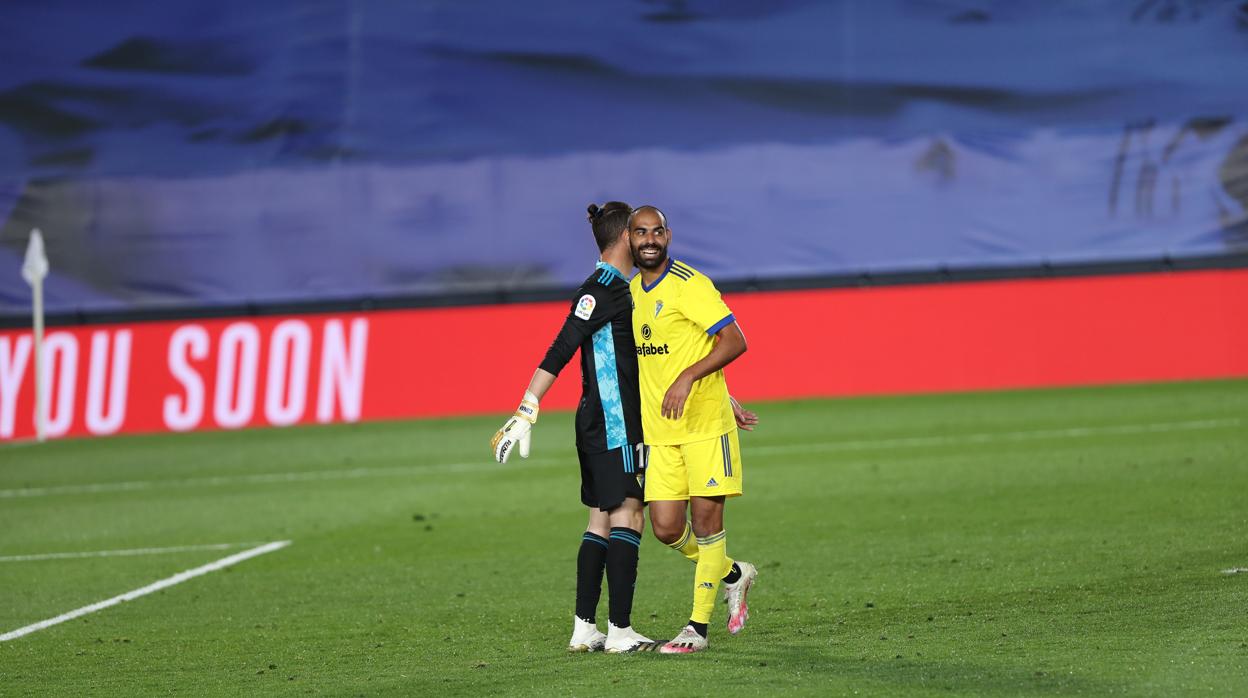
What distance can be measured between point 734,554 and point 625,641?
2773 mm

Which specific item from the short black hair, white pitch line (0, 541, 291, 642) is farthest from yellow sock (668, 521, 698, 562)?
white pitch line (0, 541, 291, 642)

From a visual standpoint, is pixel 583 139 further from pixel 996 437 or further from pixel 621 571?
pixel 621 571

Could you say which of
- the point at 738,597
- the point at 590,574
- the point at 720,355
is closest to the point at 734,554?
the point at 738,597

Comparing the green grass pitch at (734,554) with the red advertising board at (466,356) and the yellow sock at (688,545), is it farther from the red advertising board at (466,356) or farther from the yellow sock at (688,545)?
the red advertising board at (466,356)

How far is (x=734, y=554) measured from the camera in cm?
927

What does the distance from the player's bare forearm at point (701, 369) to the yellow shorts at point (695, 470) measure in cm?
18

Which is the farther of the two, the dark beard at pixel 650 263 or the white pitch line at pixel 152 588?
the white pitch line at pixel 152 588

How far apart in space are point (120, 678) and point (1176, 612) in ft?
13.7

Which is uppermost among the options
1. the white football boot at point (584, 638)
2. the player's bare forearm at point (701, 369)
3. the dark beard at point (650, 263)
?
the dark beard at point (650, 263)

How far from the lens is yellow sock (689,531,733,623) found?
6480 millimetres

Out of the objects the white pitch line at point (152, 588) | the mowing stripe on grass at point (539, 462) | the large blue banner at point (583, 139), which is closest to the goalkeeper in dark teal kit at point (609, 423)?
the white pitch line at point (152, 588)

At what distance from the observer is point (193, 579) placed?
9430 mm

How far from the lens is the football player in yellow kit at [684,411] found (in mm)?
6398

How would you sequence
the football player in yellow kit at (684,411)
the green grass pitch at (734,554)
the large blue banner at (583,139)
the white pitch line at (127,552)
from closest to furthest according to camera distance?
1. the green grass pitch at (734,554)
2. the football player in yellow kit at (684,411)
3. the white pitch line at (127,552)
4. the large blue banner at (583,139)
